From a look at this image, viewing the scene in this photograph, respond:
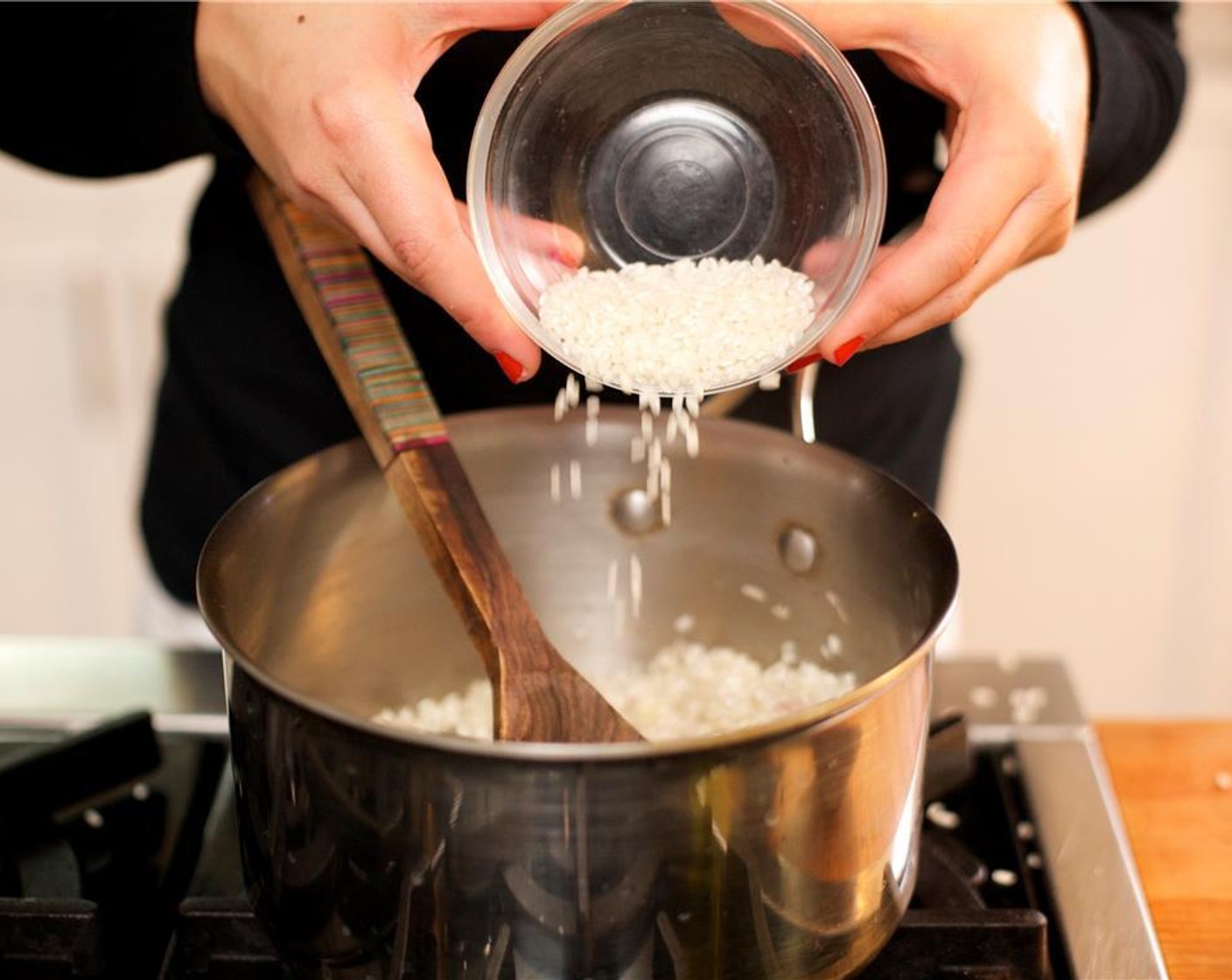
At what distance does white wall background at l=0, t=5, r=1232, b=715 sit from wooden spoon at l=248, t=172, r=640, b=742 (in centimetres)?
105

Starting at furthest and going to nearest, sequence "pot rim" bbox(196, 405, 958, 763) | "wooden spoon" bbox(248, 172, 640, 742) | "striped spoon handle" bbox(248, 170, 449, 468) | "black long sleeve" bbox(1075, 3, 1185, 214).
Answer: "black long sleeve" bbox(1075, 3, 1185, 214) → "striped spoon handle" bbox(248, 170, 449, 468) → "wooden spoon" bbox(248, 172, 640, 742) → "pot rim" bbox(196, 405, 958, 763)

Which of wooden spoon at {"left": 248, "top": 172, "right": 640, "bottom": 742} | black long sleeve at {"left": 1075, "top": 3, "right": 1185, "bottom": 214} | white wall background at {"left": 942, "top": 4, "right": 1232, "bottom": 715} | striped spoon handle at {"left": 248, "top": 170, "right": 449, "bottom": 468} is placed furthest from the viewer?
white wall background at {"left": 942, "top": 4, "right": 1232, "bottom": 715}

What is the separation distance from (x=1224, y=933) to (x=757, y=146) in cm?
50

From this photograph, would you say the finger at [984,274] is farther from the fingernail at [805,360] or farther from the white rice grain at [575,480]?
the white rice grain at [575,480]

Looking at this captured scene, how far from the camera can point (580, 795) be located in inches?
20.9

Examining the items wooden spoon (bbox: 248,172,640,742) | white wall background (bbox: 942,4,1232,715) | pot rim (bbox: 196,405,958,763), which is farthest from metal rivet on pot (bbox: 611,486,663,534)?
white wall background (bbox: 942,4,1232,715)

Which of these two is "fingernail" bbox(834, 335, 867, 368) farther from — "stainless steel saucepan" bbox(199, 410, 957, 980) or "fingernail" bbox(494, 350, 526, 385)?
"fingernail" bbox(494, 350, 526, 385)

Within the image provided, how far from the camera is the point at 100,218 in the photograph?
1837mm

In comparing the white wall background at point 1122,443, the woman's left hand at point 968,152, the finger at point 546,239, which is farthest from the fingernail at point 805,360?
the white wall background at point 1122,443

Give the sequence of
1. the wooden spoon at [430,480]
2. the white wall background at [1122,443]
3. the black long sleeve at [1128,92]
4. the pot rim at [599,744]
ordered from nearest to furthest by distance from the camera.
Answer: the pot rim at [599,744] → the wooden spoon at [430,480] → the black long sleeve at [1128,92] → the white wall background at [1122,443]

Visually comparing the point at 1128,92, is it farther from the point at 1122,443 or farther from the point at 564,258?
the point at 1122,443

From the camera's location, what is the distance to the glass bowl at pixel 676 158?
72 cm

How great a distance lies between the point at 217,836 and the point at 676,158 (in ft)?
1.53

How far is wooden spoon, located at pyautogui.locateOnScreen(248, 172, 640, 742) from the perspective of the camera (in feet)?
2.23
